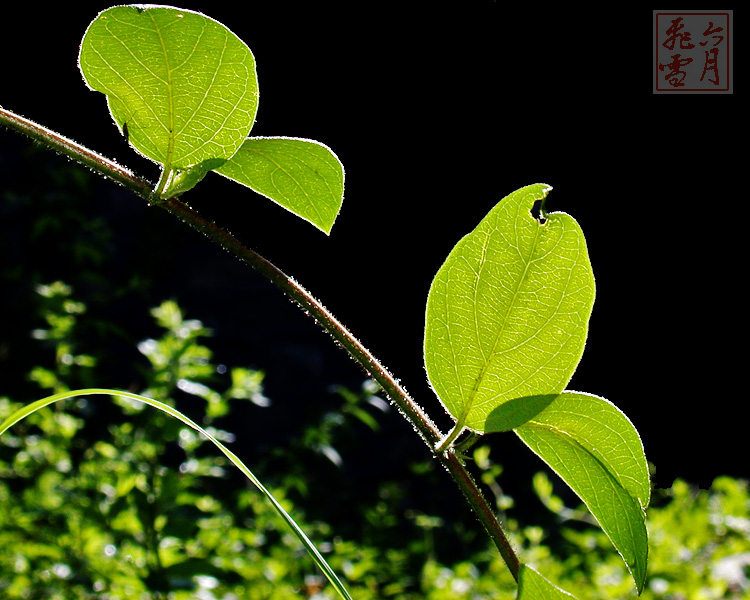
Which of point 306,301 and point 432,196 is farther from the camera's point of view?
point 432,196

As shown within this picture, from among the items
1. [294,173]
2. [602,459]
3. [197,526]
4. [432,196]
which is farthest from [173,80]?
[432,196]

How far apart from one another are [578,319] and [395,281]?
247cm

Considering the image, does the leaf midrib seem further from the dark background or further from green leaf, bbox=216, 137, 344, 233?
the dark background

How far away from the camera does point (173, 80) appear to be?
268 millimetres

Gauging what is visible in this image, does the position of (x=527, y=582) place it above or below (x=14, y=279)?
above

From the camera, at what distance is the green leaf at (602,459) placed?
0.27 m

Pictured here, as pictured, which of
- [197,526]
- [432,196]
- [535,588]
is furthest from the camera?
[432,196]

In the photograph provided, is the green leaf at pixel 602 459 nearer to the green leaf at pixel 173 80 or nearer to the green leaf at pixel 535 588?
the green leaf at pixel 535 588

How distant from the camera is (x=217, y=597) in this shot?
122 cm

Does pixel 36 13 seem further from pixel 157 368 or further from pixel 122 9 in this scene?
pixel 122 9

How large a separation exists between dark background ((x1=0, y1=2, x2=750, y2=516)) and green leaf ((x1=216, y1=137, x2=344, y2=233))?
1905mm

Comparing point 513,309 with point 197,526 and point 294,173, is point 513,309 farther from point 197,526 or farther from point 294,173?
point 197,526

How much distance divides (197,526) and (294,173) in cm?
90

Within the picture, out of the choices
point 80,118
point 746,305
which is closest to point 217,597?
point 80,118
